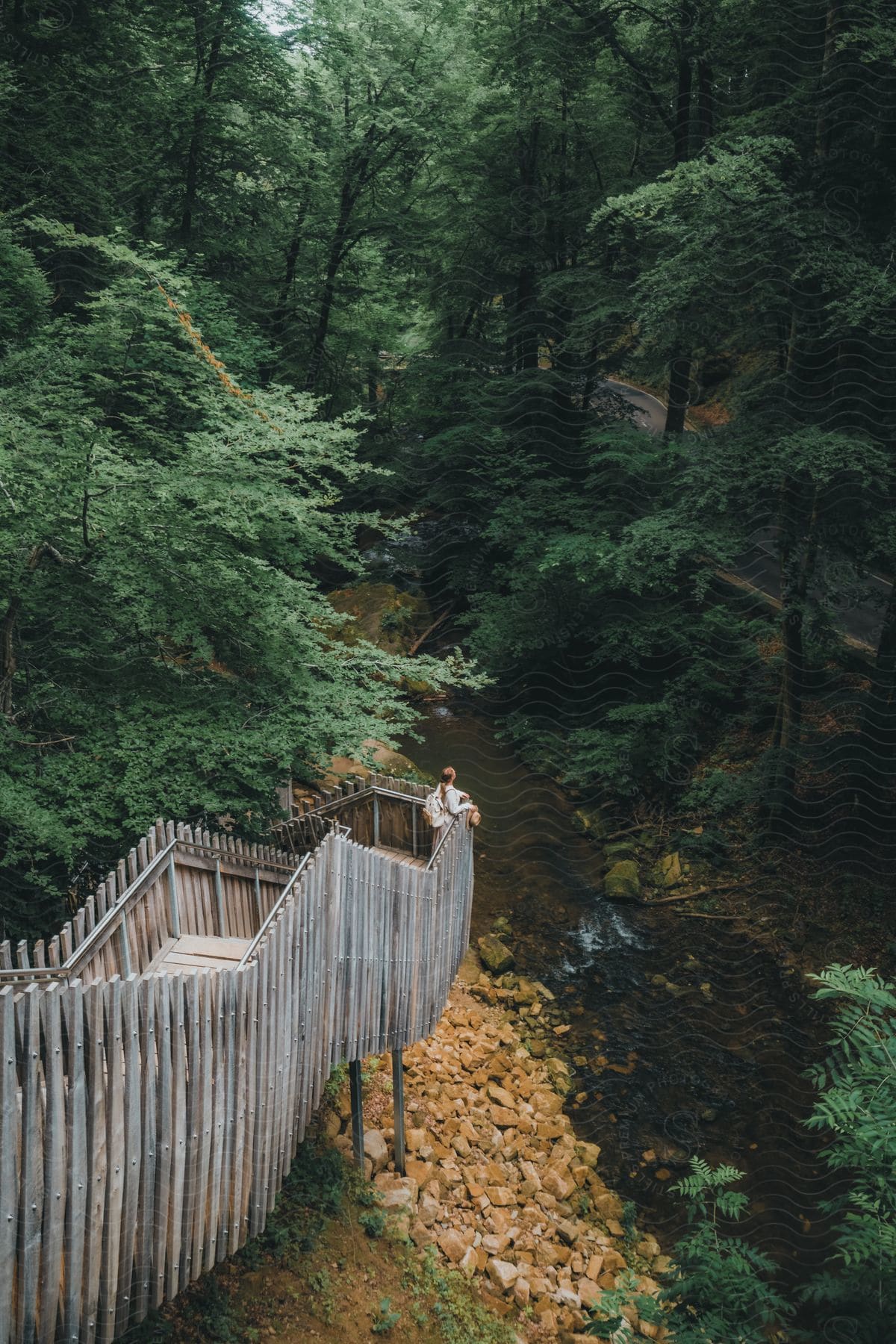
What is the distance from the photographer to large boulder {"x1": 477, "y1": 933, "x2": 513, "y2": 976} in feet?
30.1

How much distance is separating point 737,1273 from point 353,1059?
2454 millimetres

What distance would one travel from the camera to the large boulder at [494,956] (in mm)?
9180

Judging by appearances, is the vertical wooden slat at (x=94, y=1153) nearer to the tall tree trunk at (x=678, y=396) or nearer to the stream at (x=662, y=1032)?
the stream at (x=662, y=1032)

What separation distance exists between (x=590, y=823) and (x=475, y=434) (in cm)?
633

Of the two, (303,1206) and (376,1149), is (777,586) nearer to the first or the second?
(376,1149)

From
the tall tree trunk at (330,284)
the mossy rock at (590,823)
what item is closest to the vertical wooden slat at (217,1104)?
the mossy rock at (590,823)

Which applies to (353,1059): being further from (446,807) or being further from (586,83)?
(586,83)

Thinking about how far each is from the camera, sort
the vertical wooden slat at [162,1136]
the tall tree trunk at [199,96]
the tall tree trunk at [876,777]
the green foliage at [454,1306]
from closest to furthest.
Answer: the vertical wooden slat at [162,1136], the green foliage at [454,1306], the tall tree trunk at [876,777], the tall tree trunk at [199,96]

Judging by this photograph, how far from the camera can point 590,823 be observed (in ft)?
37.0

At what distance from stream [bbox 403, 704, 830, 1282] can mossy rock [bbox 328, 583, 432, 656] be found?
326cm

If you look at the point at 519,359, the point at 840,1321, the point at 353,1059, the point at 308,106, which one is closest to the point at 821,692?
the point at 519,359

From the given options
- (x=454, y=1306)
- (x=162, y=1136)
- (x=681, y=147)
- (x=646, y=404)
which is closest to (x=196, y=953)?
(x=162, y=1136)

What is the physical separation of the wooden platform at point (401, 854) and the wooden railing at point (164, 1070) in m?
1.74

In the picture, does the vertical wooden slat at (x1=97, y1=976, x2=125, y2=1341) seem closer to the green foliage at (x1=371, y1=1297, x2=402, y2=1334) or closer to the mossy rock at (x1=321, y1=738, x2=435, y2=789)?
the green foliage at (x1=371, y1=1297, x2=402, y2=1334)
